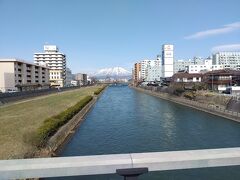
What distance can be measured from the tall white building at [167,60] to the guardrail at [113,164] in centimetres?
12546

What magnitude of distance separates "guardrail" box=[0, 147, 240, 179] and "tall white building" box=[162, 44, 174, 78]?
125 m

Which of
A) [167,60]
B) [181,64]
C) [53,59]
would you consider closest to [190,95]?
[53,59]

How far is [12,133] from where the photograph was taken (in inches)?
574

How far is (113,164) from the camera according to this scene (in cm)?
227

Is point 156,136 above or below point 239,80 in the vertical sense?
below

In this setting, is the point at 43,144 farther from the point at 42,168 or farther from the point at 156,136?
the point at 42,168

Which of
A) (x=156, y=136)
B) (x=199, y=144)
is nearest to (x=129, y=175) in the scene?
(x=199, y=144)

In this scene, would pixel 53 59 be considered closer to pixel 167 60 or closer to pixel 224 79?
pixel 167 60

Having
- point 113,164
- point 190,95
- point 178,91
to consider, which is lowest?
point 190,95

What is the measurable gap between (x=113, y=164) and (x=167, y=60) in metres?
130

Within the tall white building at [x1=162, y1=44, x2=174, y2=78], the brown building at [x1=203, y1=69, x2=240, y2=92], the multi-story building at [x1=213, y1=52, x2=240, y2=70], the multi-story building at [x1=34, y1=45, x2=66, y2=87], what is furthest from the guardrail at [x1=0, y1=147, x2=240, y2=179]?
the multi-story building at [x1=213, y1=52, x2=240, y2=70]

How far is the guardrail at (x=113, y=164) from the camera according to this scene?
7.31 feet

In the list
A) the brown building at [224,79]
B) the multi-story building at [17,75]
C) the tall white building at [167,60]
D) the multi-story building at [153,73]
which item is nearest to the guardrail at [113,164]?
the brown building at [224,79]

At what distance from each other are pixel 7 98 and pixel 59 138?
2032 centimetres
